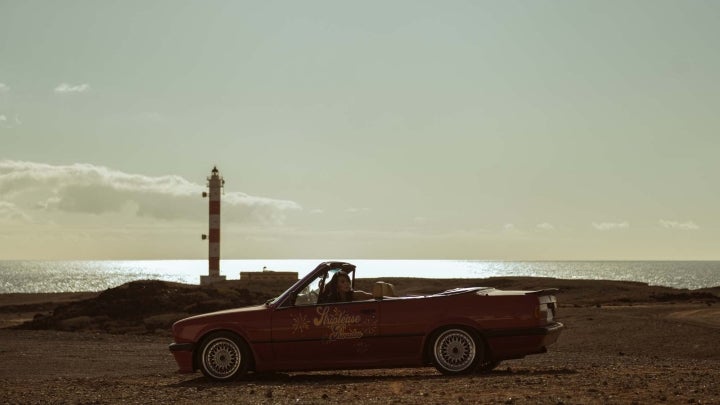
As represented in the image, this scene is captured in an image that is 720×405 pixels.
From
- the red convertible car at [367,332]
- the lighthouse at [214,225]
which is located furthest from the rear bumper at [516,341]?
the lighthouse at [214,225]

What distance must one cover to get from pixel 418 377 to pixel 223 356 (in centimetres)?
294

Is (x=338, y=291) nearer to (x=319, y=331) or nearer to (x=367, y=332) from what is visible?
(x=319, y=331)

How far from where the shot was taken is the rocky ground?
10.7 meters

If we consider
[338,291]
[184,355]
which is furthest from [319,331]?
[184,355]

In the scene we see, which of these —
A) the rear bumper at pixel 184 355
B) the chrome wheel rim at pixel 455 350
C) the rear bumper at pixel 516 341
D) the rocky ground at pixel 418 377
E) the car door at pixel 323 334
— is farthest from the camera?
the rear bumper at pixel 184 355

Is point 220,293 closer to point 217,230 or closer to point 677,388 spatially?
point 217,230

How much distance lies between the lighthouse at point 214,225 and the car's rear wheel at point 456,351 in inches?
1912

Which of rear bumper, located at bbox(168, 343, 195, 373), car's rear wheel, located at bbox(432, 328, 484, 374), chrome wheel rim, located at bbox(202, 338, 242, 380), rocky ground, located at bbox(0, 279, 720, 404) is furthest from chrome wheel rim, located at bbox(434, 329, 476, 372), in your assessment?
rear bumper, located at bbox(168, 343, 195, 373)

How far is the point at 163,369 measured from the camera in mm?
18219

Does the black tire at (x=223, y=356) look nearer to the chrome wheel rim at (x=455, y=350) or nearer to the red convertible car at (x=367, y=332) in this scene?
the red convertible car at (x=367, y=332)

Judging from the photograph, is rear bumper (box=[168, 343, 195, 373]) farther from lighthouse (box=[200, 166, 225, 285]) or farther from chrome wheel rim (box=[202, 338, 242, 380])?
lighthouse (box=[200, 166, 225, 285])

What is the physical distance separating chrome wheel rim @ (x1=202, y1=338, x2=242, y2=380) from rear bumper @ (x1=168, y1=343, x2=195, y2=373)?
0.22 m

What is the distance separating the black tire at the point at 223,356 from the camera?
1377 centimetres

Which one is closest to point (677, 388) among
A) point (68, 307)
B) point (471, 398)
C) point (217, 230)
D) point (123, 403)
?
point (471, 398)
